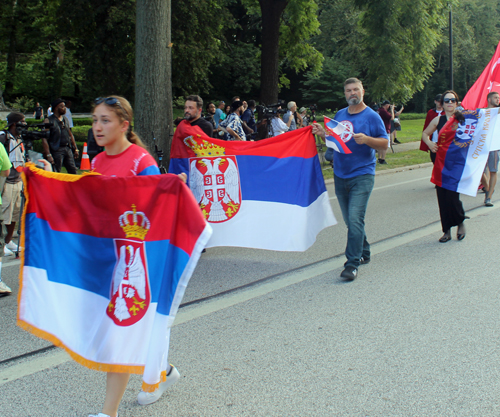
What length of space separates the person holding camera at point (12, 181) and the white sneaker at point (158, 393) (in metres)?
4.43

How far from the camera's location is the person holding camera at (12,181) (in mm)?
6879

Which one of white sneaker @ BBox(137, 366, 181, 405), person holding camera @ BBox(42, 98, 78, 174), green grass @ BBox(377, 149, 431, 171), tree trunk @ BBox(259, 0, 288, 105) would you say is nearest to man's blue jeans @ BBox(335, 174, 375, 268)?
white sneaker @ BBox(137, 366, 181, 405)

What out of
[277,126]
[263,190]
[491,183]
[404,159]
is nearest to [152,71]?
[263,190]

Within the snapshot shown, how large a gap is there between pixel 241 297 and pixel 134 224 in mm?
2295

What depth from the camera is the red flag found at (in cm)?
916

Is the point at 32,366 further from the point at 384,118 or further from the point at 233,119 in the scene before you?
the point at 384,118

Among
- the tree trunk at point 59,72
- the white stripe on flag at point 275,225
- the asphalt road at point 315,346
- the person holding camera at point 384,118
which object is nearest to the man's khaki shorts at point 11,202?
the asphalt road at point 315,346

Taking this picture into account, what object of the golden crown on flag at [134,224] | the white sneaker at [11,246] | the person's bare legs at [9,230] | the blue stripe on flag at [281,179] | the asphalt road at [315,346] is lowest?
the white sneaker at [11,246]

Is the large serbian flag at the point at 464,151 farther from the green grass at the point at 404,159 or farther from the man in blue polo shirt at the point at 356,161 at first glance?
the green grass at the point at 404,159

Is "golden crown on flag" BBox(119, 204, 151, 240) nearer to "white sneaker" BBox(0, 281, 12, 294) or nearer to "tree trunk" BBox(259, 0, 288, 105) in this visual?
"white sneaker" BBox(0, 281, 12, 294)

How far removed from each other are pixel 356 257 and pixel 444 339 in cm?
167

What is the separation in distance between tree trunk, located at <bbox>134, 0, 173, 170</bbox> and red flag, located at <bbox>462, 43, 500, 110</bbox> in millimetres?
5234

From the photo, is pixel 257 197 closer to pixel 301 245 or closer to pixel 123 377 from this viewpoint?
pixel 301 245

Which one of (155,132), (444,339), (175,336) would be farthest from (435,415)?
(155,132)
